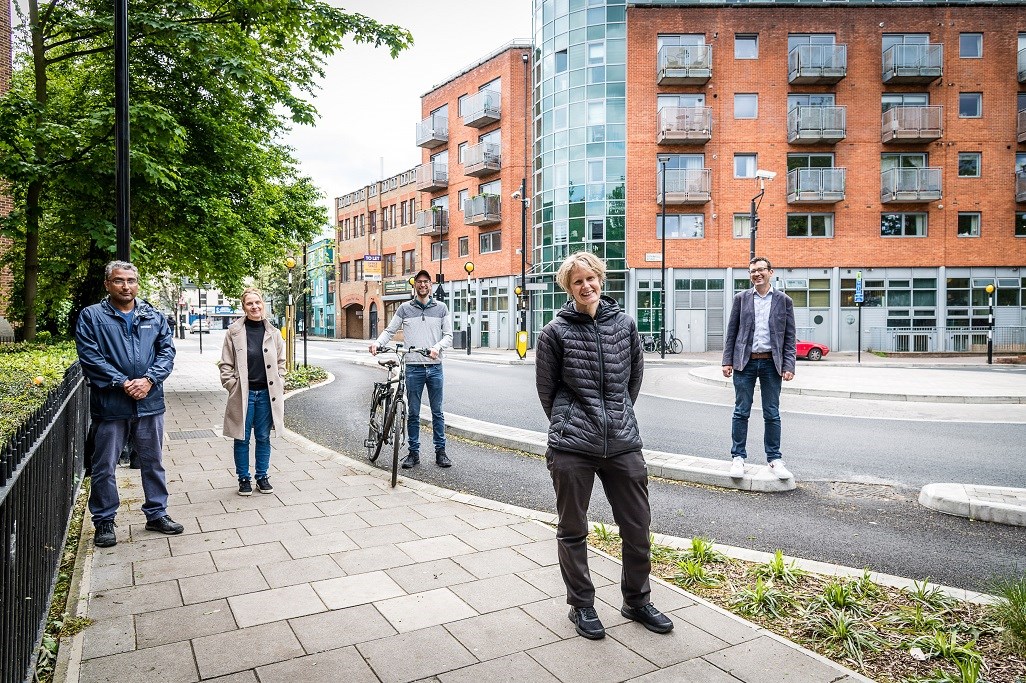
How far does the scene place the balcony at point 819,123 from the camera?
32688mm

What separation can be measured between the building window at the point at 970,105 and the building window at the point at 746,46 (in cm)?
1027

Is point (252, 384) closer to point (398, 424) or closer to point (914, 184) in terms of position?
point (398, 424)

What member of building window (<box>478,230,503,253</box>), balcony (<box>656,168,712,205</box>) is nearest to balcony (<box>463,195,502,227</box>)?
building window (<box>478,230,503,253</box>)

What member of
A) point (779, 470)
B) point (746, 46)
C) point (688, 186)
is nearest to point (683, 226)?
point (688, 186)

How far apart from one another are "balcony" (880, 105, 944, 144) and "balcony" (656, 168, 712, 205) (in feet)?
29.2

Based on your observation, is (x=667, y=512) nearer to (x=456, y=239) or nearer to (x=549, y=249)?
(x=549, y=249)

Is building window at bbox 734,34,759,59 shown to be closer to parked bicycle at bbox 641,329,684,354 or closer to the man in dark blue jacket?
parked bicycle at bbox 641,329,684,354

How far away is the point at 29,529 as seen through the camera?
2.96 metres

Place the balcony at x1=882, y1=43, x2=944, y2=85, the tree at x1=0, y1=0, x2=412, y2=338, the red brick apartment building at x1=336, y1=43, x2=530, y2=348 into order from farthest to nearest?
1. the red brick apartment building at x1=336, y1=43, x2=530, y2=348
2. the balcony at x1=882, y1=43, x2=944, y2=85
3. the tree at x1=0, y1=0, x2=412, y2=338

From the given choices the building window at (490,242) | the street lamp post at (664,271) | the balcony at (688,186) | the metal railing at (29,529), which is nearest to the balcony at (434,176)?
the building window at (490,242)

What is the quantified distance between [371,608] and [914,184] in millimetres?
36423

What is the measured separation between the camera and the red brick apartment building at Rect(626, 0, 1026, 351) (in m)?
33.1

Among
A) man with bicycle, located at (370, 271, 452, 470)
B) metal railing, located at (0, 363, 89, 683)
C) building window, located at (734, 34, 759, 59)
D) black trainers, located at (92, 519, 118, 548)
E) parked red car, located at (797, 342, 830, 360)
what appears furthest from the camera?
building window, located at (734, 34, 759, 59)

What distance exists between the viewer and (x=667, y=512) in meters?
5.70
